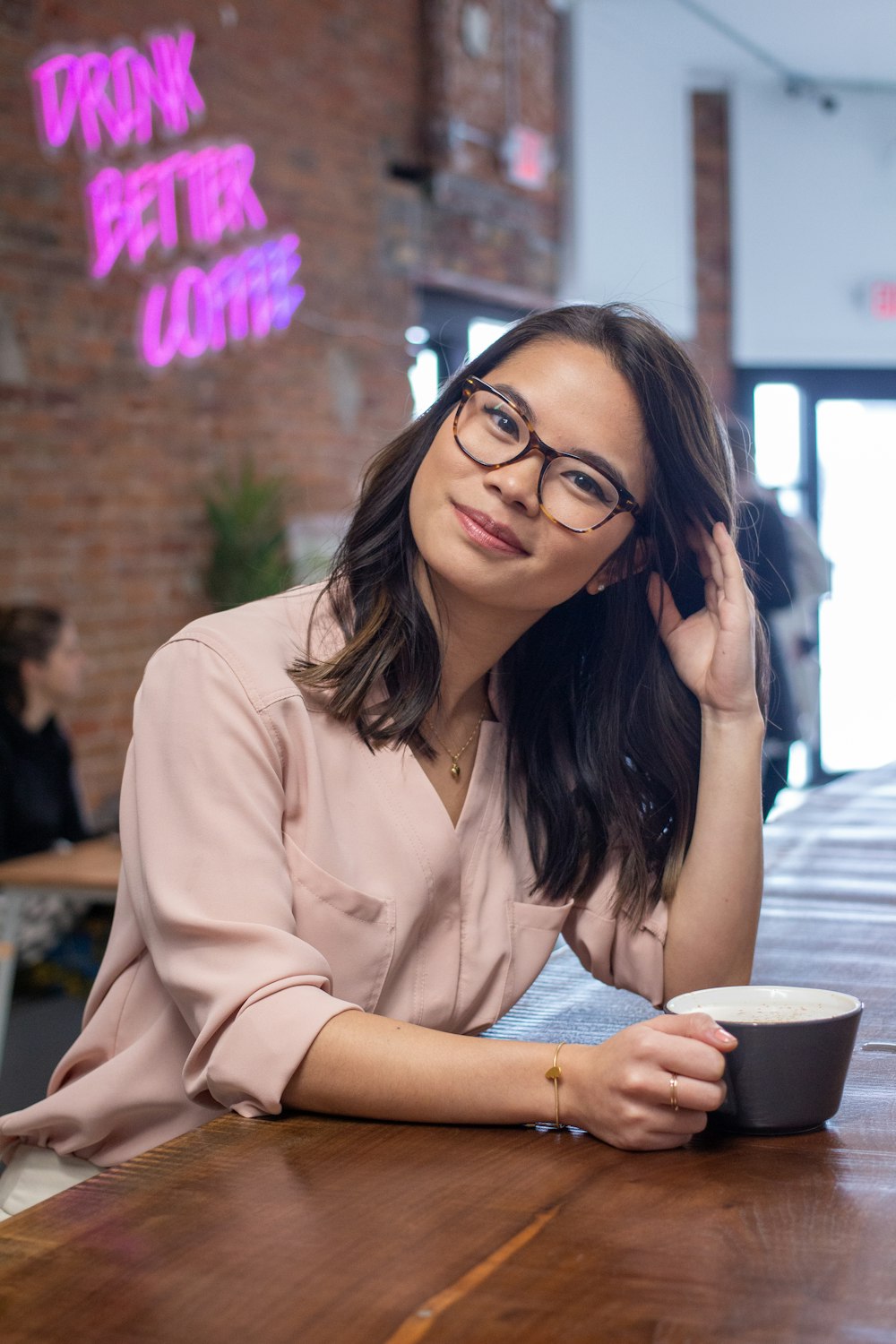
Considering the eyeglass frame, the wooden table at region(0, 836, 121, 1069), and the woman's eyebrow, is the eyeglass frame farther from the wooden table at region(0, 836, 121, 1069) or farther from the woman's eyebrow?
the wooden table at region(0, 836, 121, 1069)

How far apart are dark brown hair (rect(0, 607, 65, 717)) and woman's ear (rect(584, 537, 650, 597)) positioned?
2.94 metres

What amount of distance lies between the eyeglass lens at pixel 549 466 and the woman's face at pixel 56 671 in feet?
9.95

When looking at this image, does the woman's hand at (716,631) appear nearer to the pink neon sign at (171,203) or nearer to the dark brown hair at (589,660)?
the dark brown hair at (589,660)

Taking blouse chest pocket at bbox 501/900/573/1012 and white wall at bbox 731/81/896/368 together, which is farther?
white wall at bbox 731/81/896/368


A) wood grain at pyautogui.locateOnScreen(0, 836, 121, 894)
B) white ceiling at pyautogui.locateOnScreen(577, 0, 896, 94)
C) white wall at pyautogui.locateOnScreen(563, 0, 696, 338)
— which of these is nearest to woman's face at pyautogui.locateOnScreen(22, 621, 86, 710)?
wood grain at pyautogui.locateOnScreen(0, 836, 121, 894)

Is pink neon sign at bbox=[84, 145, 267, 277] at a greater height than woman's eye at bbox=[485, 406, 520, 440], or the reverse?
pink neon sign at bbox=[84, 145, 267, 277]

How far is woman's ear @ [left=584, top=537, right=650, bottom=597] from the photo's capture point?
4.73ft

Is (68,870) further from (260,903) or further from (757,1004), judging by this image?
(757,1004)

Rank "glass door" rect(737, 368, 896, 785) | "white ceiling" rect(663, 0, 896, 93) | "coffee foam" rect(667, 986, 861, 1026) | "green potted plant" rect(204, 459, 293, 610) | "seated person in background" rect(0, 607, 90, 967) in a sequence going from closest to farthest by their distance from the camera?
1. "coffee foam" rect(667, 986, 861, 1026)
2. "seated person in background" rect(0, 607, 90, 967)
3. "green potted plant" rect(204, 459, 293, 610)
4. "white ceiling" rect(663, 0, 896, 93)
5. "glass door" rect(737, 368, 896, 785)

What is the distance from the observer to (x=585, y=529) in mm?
1279

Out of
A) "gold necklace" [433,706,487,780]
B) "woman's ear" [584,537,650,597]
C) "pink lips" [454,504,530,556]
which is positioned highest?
"pink lips" [454,504,530,556]

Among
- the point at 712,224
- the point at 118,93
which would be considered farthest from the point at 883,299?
the point at 118,93

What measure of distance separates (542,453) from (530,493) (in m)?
0.04

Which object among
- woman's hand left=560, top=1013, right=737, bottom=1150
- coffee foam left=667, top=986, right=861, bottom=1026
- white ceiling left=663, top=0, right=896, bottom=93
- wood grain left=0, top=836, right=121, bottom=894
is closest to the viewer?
woman's hand left=560, top=1013, right=737, bottom=1150
